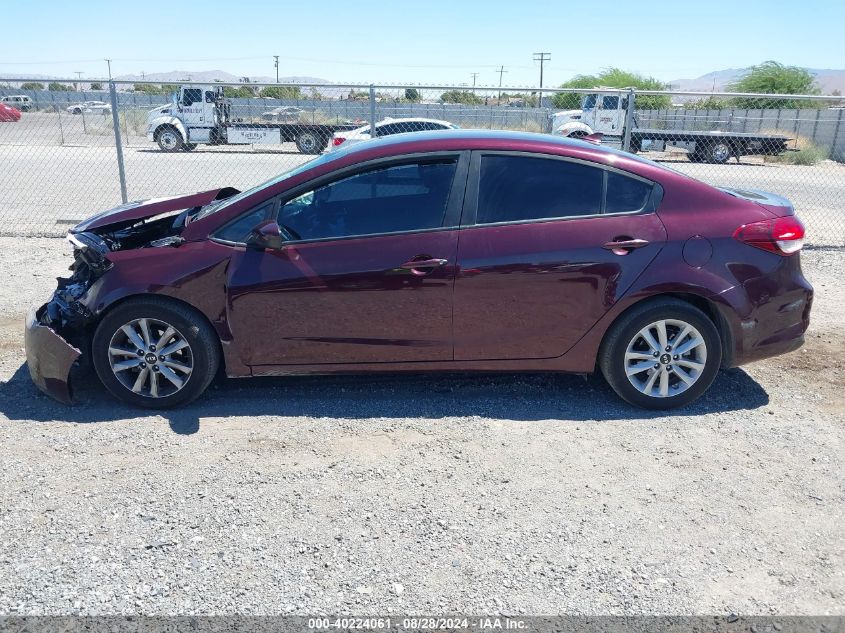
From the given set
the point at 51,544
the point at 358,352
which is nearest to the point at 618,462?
the point at 358,352

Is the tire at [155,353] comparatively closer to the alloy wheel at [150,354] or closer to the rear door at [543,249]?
the alloy wheel at [150,354]

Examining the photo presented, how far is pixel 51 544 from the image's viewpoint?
318 cm

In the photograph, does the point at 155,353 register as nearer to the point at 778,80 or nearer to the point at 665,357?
the point at 665,357

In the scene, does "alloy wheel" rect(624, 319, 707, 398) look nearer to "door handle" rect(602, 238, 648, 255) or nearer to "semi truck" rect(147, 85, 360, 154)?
"door handle" rect(602, 238, 648, 255)

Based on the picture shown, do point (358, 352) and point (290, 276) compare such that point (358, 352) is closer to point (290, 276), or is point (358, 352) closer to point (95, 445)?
point (290, 276)

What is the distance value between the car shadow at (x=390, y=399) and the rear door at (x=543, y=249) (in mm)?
397

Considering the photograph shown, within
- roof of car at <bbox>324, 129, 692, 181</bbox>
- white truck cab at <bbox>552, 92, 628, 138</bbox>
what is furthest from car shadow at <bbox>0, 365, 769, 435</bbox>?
white truck cab at <bbox>552, 92, 628, 138</bbox>

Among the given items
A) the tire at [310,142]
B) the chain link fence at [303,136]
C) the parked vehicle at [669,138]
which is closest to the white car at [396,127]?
the chain link fence at [303,136]

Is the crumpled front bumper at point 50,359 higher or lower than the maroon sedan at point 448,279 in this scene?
lower

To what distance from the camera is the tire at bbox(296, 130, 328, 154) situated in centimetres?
2625

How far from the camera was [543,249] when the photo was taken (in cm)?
430

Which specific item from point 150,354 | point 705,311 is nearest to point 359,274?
point 150,354

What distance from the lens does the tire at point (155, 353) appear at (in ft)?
14.2

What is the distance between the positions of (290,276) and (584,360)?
189cm
